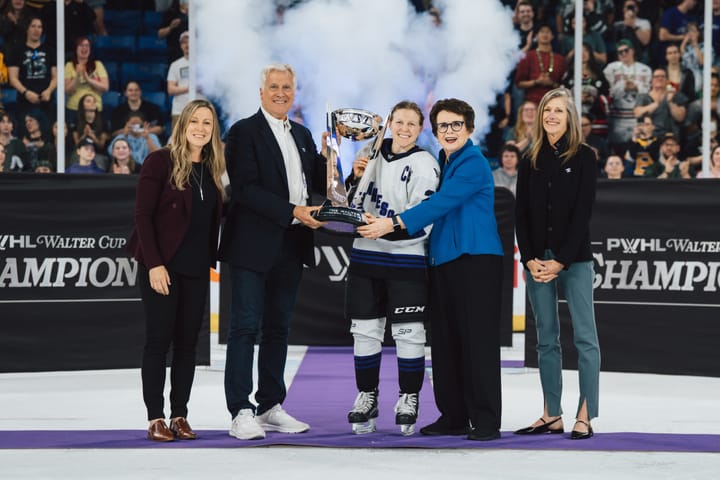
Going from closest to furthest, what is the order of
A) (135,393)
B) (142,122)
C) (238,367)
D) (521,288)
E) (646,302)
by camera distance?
(238,367) < (135,393) < (646,302) < (521,288) < (142,122)

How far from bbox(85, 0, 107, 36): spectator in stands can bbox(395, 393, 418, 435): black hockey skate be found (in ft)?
29.9

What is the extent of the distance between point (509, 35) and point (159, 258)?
359 inches

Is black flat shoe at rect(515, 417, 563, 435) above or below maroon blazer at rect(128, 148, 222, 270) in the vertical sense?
below

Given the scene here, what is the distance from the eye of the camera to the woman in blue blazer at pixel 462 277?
4703 millimetres

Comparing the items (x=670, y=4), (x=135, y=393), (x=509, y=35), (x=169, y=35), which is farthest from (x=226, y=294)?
(x=670, y=4)

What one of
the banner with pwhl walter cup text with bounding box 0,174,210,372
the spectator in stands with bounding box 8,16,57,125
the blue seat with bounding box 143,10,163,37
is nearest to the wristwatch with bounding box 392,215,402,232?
the banner with pwhl walter cup text with bounding box 0,174,210,372

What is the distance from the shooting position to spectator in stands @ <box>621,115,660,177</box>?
39.2ft

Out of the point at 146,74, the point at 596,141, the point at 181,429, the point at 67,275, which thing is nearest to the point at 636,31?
the point at 596,141

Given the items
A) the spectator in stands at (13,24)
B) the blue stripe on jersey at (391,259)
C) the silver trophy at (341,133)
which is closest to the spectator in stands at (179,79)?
the spectator in stands at (13,24)

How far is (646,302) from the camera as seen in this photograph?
7.27 meters

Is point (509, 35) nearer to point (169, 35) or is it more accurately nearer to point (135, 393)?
point (169, 35)

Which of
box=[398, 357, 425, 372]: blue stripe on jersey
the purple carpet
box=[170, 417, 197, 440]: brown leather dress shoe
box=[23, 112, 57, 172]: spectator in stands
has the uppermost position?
box=[23, 112, 57, 172]: spectator in stands

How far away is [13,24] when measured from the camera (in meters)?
12.2

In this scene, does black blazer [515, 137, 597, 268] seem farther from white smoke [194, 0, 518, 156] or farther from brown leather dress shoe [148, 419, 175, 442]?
white smoke [194, 0, 518, 156]
